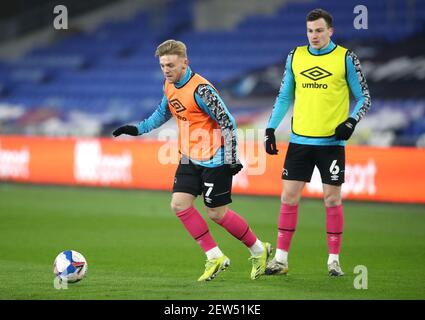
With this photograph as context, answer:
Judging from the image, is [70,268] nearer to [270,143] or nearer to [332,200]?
[270,143]

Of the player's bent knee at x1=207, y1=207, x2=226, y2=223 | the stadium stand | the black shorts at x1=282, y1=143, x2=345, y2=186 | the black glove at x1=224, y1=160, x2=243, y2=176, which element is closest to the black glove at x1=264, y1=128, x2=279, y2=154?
the black shorts at x1=282, y1=143, x2=345, y2=186

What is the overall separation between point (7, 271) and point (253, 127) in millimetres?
12906

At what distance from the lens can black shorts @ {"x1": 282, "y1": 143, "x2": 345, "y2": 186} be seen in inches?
339

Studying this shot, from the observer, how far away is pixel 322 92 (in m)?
8.57

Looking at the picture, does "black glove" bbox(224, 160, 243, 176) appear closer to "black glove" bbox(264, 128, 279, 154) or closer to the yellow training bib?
"black glove" bbox(264, 128, 279, 154)

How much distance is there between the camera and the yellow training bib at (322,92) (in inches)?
336

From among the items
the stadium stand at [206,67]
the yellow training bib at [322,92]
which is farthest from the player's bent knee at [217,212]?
the stadium stand at [206,67]

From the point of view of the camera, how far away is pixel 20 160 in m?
20.5

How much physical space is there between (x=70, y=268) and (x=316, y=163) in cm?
248

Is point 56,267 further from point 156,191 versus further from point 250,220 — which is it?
point 156,191

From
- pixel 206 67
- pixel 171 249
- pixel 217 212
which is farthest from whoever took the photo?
pixel 206 67

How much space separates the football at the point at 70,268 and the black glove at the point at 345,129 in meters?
2.52

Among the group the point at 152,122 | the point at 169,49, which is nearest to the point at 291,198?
the point at 152,122
